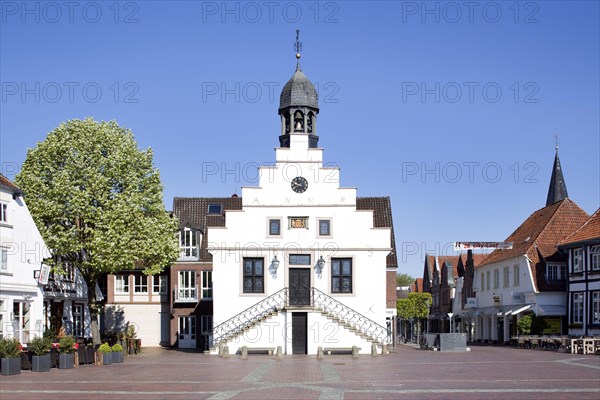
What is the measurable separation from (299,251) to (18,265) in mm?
14279

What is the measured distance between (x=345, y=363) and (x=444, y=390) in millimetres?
13155

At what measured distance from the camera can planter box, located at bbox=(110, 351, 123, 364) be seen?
36031 millimetres

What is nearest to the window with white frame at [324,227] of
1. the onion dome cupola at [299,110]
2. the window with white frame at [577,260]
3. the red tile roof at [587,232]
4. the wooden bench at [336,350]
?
the onion dome cupola at [299,110]

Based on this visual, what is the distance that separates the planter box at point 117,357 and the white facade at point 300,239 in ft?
27.4

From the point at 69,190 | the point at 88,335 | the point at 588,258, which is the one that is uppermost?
the point at 69,190

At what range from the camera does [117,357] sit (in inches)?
1425

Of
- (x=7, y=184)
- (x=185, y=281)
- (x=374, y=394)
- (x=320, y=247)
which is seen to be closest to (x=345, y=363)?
(x=320, y=247)

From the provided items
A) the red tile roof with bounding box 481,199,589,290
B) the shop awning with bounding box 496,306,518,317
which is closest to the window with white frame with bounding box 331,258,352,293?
the red tile roof with bounding box 481,199,589,290

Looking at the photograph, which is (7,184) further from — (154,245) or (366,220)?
(366,220)

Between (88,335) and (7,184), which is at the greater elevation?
(7,184)

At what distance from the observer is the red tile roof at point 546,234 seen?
184ft

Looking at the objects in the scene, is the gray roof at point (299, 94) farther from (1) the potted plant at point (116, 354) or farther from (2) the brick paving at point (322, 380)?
(1) the potted plant at point (116, 354)

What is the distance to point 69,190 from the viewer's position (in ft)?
129

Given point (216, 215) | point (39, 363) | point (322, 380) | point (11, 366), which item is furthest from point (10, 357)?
point (216, 215)
